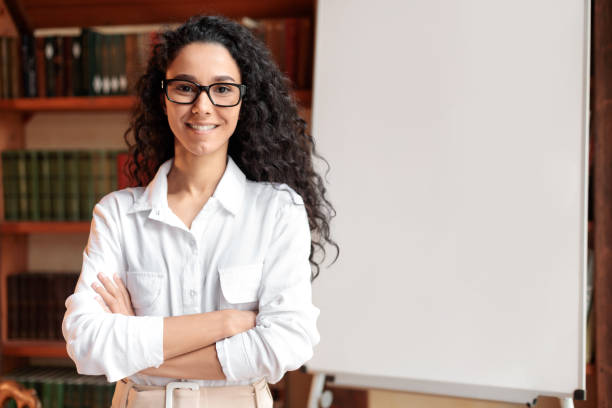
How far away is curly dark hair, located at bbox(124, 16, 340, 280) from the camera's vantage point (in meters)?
1.16

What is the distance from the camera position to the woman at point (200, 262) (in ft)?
3.46

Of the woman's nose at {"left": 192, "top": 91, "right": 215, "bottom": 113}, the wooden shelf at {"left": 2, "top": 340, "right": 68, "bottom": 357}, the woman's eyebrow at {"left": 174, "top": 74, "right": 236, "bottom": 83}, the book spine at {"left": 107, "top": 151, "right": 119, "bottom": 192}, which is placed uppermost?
the woman's eyebrow at {"left": 174, "top": 74, "right": 236, "bottom": 83}

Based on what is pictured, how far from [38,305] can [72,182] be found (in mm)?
555

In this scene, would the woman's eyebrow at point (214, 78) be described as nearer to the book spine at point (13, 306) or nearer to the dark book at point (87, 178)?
the dark book at point (87, 178)

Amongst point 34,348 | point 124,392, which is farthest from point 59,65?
point 124,392

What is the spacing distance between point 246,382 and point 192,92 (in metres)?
0.62

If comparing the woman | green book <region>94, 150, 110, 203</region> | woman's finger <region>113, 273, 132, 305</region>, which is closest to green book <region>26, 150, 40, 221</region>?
green book <region>94, 150, 110, 203</region>

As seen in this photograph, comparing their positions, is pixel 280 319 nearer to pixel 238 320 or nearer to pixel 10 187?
pixel 238 320

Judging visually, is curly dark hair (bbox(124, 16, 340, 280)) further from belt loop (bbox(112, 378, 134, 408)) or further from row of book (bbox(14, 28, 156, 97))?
row of book (bbox(14, 28, 156, 97))

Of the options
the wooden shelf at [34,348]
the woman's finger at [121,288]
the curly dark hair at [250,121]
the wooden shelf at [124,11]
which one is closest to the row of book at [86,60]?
the wooden shelf at [124,11]

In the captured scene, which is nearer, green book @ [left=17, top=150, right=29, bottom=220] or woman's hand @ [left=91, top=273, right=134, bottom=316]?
woman's hand @ [left=91, top=273, right=134, bottom=316]

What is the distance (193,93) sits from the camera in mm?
1103

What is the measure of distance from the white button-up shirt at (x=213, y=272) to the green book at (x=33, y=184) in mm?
1254

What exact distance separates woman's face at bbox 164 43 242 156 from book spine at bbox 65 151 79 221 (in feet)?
4.27
